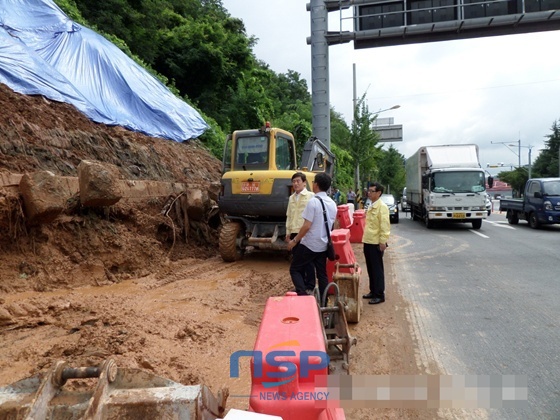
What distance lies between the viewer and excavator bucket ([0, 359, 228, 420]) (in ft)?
5.78

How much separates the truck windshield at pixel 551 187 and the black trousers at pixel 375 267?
40.7 ft

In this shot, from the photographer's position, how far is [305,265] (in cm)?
512

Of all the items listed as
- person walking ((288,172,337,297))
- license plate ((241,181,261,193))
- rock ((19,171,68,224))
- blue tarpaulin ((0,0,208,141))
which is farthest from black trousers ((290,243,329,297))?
blue tarpaulin ((0,0,208,141))

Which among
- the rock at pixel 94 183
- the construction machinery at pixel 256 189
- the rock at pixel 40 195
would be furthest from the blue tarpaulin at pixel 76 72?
the construction machinery at pixel 256 189

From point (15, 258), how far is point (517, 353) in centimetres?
679

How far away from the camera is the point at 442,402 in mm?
3221

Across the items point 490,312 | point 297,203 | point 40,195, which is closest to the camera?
point 490,312

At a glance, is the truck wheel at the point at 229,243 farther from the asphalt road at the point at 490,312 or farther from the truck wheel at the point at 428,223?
the truck wheel at the point at 428,223

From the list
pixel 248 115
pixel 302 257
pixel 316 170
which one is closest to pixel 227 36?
pixel 248 115

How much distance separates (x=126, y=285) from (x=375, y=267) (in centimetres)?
399

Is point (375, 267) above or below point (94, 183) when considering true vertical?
below

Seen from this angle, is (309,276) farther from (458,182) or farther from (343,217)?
(458,182)

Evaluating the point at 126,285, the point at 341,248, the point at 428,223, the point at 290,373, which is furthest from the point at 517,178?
the point at 290,373

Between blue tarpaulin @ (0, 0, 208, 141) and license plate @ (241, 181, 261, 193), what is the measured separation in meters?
4.30
